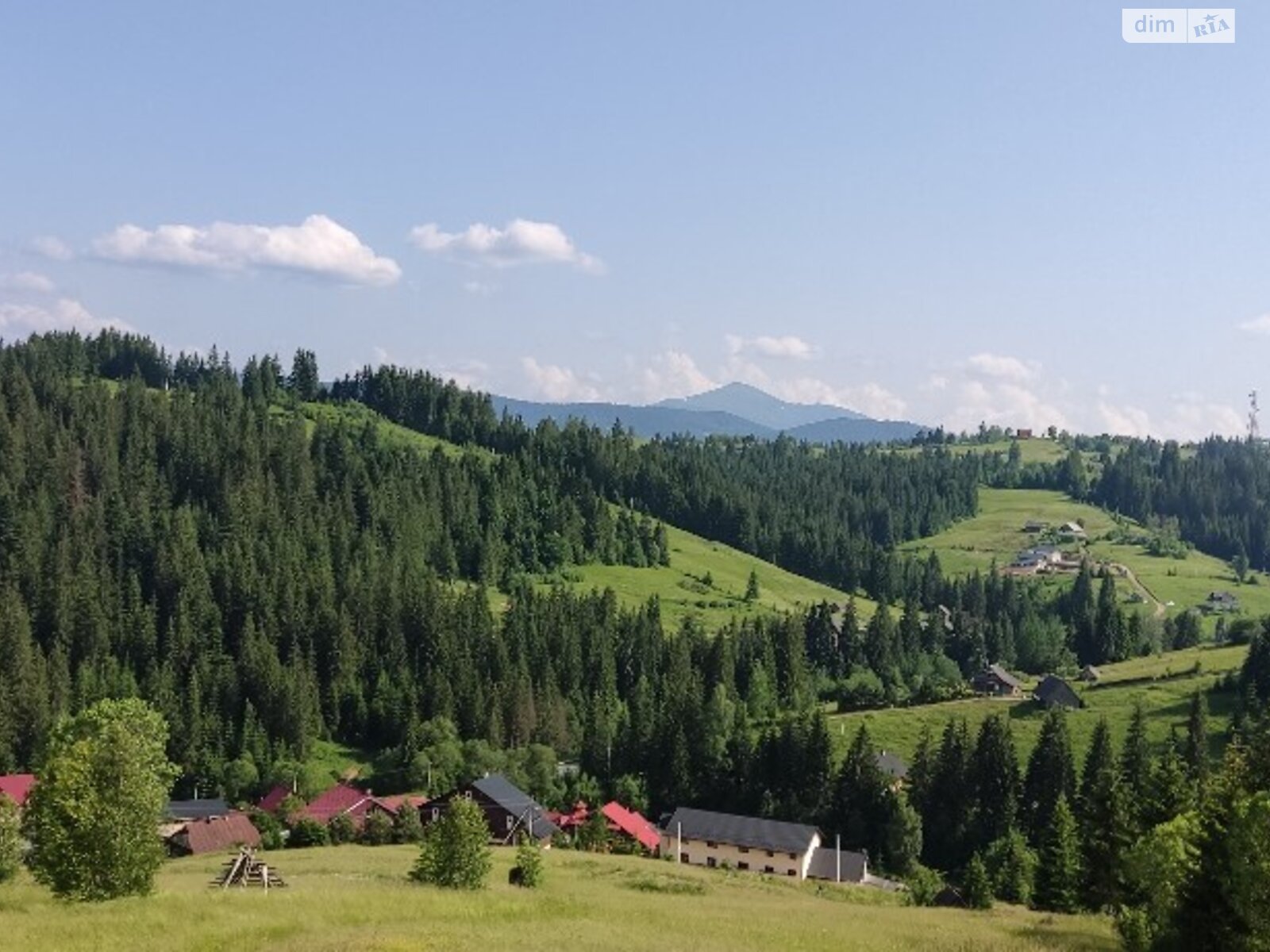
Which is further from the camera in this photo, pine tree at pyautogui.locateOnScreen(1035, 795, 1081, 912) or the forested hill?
the forested hill

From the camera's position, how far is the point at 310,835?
315ft

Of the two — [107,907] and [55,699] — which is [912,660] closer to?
[55,699]

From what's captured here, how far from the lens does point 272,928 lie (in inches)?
1537

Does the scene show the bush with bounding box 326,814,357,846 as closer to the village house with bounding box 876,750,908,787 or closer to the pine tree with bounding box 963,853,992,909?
the pine tree with bounding box 963,853,992,909

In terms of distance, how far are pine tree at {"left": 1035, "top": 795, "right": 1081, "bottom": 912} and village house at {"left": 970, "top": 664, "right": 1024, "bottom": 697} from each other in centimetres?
8254

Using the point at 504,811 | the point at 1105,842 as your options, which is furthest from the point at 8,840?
the point at 1105,842

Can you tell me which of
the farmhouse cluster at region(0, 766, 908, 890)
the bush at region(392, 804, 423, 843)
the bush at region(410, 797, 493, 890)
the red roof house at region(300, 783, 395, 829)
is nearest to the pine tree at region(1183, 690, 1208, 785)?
the farmhouse cluster at region(0, 766, 908, 890)

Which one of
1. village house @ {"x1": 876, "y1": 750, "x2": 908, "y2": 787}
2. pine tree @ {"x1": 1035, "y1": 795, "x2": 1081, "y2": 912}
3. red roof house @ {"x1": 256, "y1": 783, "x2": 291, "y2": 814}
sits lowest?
red roof house @ {"x1": 256, "y1": 783, "x2": 291, "y2": 814}

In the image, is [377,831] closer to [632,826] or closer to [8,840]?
[632,826]

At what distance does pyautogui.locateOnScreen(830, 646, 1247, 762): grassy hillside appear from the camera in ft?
433

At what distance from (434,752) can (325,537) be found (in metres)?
75.7

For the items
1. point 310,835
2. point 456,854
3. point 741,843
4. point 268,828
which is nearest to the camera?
point 456,854

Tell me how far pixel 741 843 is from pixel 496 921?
67.6 meters

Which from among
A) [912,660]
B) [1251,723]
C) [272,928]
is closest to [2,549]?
Answer: [912,660]
